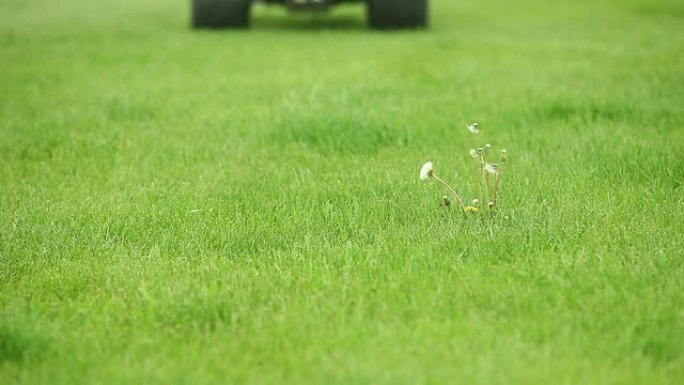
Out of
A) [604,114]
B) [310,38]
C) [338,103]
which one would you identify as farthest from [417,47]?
[604,114]

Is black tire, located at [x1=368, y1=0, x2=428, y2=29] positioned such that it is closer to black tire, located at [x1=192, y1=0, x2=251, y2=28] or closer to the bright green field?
black tire, located at [x1=192, y1=0, x2=251, y2=28]

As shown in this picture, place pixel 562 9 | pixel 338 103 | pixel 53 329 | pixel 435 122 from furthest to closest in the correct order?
Answer: pixel 562 9 → pixel 338 103 → pixel 435 122 → pixel 53 329

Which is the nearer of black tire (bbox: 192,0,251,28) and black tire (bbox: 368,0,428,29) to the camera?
black tire (bbox: 368,0,428,29)

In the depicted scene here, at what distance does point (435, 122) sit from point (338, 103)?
0.79 meters

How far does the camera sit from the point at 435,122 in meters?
4.86

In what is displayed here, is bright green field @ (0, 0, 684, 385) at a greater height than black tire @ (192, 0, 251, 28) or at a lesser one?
lesser

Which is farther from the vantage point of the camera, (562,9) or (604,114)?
(562,9)

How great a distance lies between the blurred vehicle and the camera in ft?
32.0

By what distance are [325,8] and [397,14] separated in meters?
0.82

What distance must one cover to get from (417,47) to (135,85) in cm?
297

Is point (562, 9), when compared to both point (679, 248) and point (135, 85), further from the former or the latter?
point (679, 248)

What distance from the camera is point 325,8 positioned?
9.76 meters

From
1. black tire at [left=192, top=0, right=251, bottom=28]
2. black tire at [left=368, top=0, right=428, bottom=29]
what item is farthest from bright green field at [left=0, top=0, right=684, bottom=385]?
black tire at [left=192, top=0, right=251, bottom=28]

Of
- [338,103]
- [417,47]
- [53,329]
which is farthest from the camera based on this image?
[417,47]
